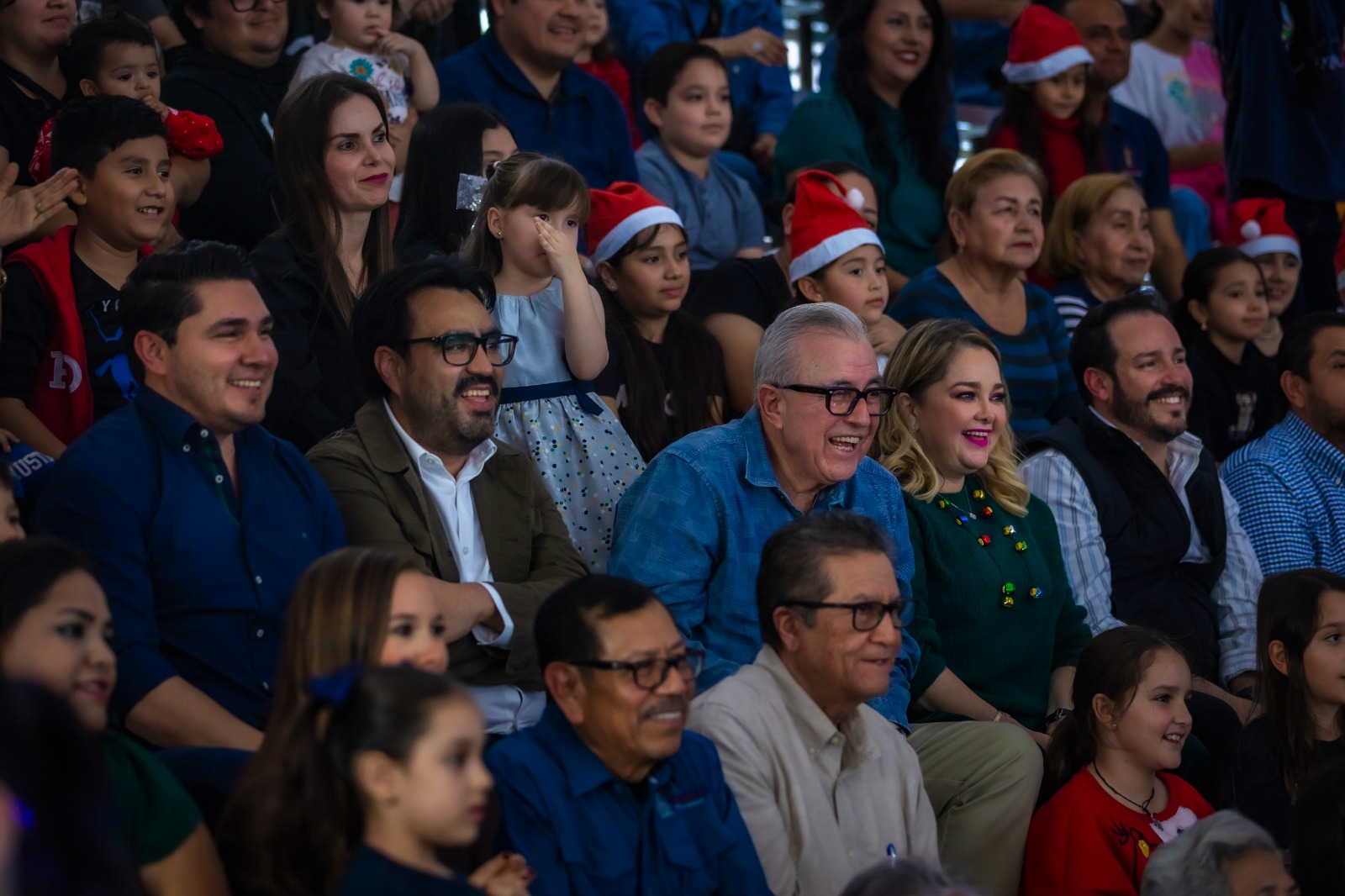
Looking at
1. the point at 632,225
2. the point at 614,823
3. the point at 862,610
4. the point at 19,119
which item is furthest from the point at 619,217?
the point at 614,823

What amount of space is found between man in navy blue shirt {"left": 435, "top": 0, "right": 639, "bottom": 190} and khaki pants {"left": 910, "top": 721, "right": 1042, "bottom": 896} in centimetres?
A: 259

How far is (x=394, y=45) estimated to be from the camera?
16.1 ft

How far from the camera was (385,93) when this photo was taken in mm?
4863

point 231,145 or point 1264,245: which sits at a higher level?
point 231,145

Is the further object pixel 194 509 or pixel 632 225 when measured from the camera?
pixel 632 225

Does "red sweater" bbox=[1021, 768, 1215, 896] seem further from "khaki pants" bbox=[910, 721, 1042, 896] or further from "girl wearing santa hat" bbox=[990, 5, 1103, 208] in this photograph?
"girl wearing santa hat" bbox=[990, 5, 1103, 208]

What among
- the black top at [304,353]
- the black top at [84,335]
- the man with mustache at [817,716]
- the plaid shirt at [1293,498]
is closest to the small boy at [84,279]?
the black top at [84,335]

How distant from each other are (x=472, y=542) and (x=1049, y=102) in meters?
3.69

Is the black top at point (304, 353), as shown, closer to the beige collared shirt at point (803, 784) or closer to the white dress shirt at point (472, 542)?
the white dress shirt at point (472, 542)

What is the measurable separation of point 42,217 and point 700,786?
2.04 m

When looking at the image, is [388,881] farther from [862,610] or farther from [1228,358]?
[1228,358]

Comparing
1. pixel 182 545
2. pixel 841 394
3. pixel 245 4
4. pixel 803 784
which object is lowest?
pixel 803 784

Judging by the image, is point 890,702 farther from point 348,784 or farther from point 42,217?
point 42,217

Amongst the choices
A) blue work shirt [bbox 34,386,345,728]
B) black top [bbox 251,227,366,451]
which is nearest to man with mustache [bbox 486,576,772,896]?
blue work shirt [bbox 34,386,345,728]
